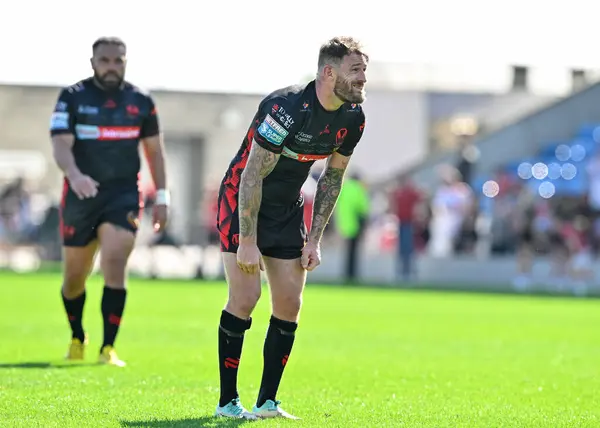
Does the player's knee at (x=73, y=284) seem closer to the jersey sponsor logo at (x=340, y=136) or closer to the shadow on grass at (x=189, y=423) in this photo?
the shadow on grass at (x=189, y=423)

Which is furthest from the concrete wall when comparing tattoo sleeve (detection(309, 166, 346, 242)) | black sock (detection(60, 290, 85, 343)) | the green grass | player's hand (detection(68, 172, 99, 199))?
tattoo sleeve (detection(309, 166, 346, 242))

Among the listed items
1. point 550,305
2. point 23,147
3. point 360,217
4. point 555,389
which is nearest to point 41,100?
point 23,147

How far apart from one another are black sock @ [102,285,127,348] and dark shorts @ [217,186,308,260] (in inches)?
119

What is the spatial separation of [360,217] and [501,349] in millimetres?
14448

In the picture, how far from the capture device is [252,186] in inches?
288

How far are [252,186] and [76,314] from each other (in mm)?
3892

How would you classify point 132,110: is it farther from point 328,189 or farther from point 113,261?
point 328,189

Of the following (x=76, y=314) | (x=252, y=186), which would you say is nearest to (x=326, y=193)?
(x=252, y=186)

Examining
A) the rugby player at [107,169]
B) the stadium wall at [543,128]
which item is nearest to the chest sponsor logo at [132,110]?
the rugby player at [107,169]

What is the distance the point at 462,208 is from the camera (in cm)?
2784

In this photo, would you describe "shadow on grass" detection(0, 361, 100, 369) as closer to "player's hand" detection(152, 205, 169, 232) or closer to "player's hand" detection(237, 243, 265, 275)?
"player's hand" detection(152, 205, 169, 232)

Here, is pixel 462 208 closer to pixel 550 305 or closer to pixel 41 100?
pixel 550 305

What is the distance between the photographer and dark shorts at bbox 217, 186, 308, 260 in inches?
300

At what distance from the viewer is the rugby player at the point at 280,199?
724 centimetres
